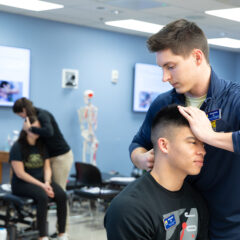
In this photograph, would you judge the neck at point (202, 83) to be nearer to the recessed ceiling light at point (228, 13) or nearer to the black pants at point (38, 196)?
the black pants at point (38, 196)

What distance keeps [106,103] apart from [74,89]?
0.69 metres

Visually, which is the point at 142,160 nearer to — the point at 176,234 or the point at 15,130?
the point at 176,234

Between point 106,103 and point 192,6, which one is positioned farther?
point 106,103

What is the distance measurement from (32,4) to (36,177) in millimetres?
2389

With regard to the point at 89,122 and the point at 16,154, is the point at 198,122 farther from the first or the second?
the point at 89,122

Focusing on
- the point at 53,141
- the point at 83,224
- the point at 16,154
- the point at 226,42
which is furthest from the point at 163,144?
the point at 226,42

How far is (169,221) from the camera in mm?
1844

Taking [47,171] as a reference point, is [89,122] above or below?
above

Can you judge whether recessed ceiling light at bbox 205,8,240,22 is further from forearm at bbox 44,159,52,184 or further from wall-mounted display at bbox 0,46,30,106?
forearm at bbox 44,159,52,184

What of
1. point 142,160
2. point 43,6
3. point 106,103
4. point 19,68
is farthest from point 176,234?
point 106,103

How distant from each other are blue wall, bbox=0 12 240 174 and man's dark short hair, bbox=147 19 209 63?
543 cm

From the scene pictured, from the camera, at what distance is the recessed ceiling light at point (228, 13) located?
6.26 metres

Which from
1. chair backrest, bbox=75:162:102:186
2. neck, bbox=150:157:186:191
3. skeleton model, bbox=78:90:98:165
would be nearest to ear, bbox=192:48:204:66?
neck, bbox=150:157:186:191

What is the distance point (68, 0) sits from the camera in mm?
6000
